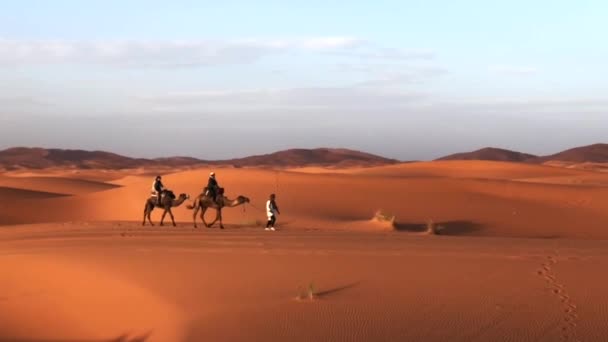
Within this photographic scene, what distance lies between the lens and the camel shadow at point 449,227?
2830 centimetres

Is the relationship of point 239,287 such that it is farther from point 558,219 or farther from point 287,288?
point 558,219

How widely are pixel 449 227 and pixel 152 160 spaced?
416ft

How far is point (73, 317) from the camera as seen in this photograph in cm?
1248

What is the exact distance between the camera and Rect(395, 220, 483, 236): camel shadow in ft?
92.8

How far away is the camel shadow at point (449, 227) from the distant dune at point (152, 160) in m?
106


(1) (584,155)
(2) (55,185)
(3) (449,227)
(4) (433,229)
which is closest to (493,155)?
(1) (584,155)

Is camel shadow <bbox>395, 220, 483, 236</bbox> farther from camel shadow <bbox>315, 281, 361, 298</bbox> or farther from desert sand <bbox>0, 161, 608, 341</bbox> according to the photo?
camel shadow <bbox>315, 281, 361, 298</bbox>

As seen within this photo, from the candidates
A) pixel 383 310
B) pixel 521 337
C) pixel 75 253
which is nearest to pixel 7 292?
pixel 75 253

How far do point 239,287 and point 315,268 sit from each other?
1.85 meters

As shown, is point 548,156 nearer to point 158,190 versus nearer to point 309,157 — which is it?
point 309,157

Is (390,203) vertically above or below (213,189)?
below

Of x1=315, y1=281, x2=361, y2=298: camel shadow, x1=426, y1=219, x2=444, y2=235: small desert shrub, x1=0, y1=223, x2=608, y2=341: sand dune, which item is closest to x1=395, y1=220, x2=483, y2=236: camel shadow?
x1=426, y1=219, x2=444, y2=235: small desert shrub

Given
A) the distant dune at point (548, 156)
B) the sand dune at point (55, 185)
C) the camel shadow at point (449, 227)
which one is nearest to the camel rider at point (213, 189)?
the camel shadow at point (449, 227)

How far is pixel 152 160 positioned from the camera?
152 m
